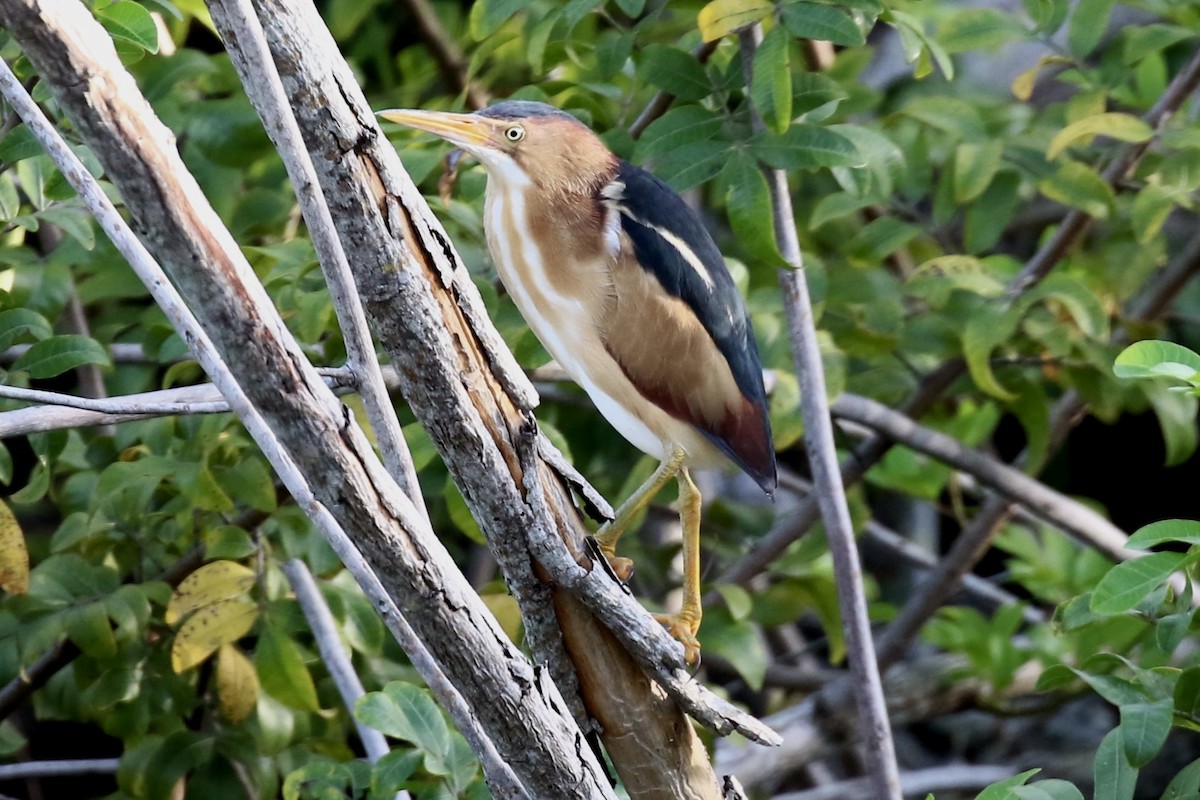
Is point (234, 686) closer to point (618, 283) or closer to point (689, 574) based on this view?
point (689, 574)

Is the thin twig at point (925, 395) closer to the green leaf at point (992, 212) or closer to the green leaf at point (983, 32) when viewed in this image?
the green leaf at point (992, 212)

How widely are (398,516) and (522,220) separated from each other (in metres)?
0.67

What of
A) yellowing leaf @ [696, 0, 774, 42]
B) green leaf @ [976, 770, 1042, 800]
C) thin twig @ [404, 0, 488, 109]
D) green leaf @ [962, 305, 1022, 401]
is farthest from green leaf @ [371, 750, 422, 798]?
thin twig @ [404, 0, 488, 109]

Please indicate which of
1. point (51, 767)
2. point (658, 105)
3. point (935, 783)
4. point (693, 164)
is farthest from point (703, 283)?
point (935, 783)

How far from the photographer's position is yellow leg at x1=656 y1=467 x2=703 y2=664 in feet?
5.31

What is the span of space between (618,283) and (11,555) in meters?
0.87

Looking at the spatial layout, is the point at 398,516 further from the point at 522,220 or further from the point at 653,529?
the point at 653,529

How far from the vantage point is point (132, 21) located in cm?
145

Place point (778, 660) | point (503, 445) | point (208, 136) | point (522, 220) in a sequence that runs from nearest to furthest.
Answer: point (503, 445)
point (522, 220)
point (208, 136)
point (778, 660)

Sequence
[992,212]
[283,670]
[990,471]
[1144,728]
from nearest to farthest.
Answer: [1144,728] → [283,670] → [992,212] → [990,471]

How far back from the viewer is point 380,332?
3.67ft

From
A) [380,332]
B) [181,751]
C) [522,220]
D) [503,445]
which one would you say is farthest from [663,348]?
[181,751]

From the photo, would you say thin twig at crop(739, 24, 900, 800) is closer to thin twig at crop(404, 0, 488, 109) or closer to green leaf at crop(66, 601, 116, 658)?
green leaf at crop(66, 601, 116, 658)

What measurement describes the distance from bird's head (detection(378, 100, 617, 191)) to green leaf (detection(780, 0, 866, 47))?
1.03 feet
